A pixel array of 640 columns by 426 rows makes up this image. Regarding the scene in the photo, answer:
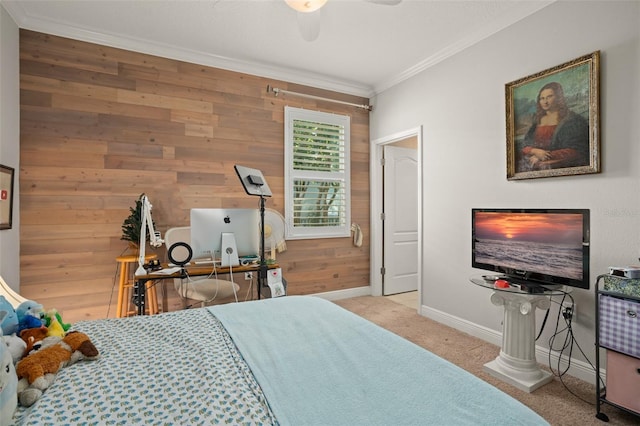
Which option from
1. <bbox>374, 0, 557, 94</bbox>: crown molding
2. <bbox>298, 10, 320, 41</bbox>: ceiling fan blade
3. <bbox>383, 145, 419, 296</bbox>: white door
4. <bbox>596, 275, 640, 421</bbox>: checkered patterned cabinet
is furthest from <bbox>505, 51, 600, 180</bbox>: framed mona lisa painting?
<bbox>383, 145, 419, 296</bbox>: white door

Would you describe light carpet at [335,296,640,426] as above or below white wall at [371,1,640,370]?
below

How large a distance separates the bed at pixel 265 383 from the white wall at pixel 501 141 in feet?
6.12

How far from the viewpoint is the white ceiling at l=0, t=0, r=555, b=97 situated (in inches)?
101

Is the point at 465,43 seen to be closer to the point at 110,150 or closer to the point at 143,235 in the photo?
the point at 143,235

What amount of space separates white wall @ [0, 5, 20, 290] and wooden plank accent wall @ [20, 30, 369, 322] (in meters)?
0.07

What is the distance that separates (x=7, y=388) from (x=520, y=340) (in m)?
2.66

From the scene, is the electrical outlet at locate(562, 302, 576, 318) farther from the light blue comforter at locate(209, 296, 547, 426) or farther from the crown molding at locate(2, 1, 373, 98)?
the crown molding at locate(2, 1, 373, 98)

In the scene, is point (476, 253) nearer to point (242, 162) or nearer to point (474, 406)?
point (474, 406)

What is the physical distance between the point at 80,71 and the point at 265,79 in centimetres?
179

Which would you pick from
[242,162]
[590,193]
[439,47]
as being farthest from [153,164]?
[590,193]

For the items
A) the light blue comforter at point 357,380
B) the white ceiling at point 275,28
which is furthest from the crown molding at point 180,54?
the light blue comforter at point 357,380

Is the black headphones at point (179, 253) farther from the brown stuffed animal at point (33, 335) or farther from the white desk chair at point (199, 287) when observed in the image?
the brown stuffed animal at point (33, 335)

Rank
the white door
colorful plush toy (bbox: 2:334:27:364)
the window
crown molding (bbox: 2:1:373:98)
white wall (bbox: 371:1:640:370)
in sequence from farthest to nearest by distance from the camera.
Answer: the white door
the window
crown molding (bbox: 2:1:373:98)
white wall (bbox: 371:1:640:370)
colorful plush toy (bbox: 2:334:27:364)

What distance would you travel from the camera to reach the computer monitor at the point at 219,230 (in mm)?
2545
